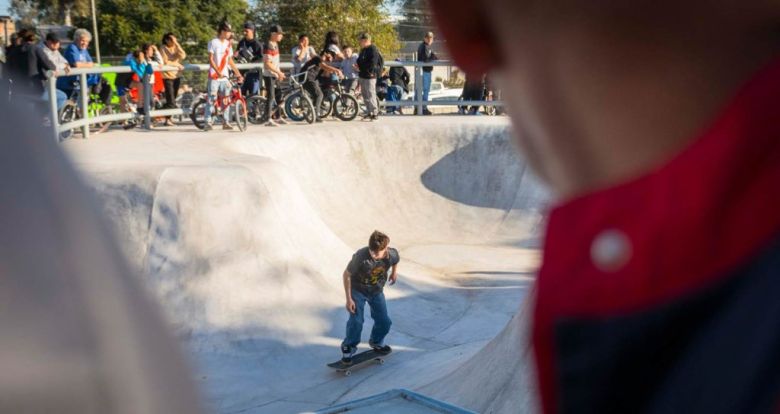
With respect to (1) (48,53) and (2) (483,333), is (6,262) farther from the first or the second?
(1) (48,53)

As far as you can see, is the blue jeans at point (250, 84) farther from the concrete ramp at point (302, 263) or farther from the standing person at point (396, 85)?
the standing person at point (396, 85)

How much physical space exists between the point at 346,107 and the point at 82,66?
17.5 ft

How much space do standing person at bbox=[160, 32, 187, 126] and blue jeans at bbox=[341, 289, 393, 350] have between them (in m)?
7.39

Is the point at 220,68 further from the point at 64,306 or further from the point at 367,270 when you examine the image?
the point at 64,306

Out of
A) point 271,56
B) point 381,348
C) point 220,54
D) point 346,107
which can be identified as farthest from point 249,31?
point 381,348

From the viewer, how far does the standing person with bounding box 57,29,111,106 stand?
1311 cm

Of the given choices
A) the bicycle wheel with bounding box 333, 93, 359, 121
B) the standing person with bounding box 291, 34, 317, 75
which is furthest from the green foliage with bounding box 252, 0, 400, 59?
the bicycle wheel with bounding box 333, 93, 359, 121

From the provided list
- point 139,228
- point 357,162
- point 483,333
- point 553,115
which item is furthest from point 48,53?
point 553,115

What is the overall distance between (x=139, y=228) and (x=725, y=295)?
9.72m

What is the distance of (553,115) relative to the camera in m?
0.57

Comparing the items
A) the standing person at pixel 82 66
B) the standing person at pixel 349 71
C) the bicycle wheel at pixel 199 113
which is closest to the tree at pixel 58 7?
the standing person at pixel 82 66

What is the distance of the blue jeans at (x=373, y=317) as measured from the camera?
8.89 meters

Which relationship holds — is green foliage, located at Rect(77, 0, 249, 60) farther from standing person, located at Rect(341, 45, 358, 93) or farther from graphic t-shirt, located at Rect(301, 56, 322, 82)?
graphic t-shirt, located at Rect(301, 56, 322, 82)

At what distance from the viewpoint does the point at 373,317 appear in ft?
29.9
